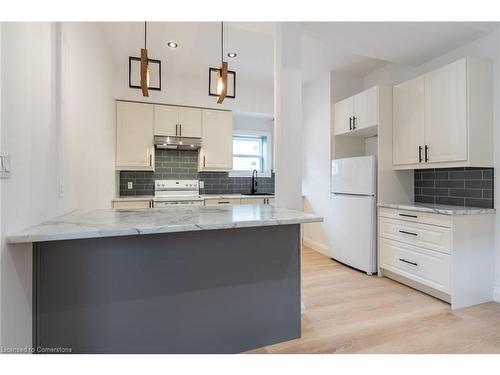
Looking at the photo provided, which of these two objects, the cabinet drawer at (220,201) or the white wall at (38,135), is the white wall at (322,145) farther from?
the white wall at (38,135)

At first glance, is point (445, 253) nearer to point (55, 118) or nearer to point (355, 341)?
point (355, 341)

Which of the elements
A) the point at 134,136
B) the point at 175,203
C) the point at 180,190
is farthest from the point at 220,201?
the point at 134,136

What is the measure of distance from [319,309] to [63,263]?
2.00m

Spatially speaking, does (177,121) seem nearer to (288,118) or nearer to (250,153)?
(250,153)

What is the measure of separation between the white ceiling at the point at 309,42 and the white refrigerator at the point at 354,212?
1.24 meters

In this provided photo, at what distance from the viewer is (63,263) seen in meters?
1.32

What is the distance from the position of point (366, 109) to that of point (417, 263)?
1878 mm

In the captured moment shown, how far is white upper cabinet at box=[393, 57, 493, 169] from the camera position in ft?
7.93

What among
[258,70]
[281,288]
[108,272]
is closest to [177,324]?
[108,272]

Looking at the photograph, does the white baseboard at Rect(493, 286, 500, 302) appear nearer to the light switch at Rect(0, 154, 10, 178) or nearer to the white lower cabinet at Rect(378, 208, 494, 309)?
the white lower cabinet at Rect(378, 208, 494, 309)

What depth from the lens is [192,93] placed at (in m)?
4.14

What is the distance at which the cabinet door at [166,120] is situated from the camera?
3.92 metres

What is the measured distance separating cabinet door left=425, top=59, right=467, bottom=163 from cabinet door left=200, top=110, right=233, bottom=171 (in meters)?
2.70

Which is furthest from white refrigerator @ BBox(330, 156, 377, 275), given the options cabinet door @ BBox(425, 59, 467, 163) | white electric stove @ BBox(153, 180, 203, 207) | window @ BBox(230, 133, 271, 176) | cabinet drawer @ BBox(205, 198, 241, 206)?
white electric stove @ BBox(153, 180, 203, 207)
